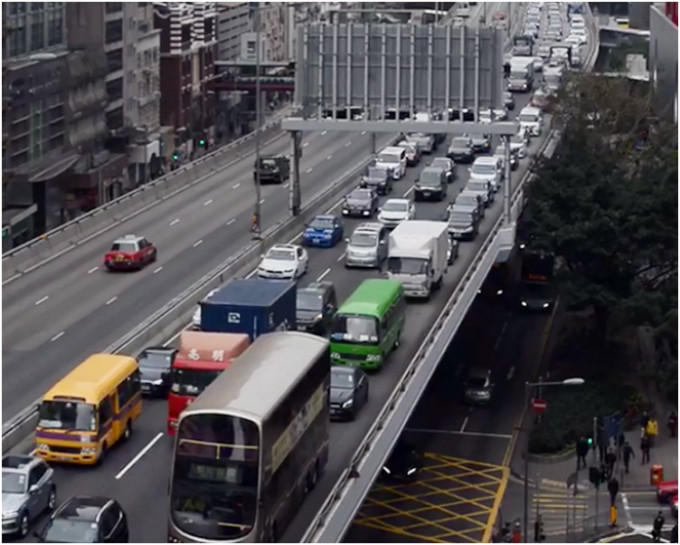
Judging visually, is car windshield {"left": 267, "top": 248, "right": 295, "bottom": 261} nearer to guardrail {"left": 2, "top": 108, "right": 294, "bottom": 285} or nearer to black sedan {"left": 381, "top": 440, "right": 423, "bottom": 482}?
guardrail {"left": 2, "top": 108, "right": 294, "bottom": 285}

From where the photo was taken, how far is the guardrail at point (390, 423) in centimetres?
2509

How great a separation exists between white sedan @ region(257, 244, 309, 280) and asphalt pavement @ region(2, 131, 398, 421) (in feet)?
6.91

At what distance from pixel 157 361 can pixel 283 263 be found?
11.3 metres

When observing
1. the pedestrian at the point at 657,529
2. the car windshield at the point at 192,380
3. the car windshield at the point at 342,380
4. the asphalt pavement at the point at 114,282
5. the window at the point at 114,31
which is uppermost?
the window at the point at 114,31

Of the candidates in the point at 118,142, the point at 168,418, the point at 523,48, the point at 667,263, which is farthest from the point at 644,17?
the point at 168,418

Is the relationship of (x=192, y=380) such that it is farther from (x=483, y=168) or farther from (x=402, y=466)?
(x=483, y=168)

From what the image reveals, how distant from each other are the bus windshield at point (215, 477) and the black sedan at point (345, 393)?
8.00 m

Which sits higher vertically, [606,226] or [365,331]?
[606,226]

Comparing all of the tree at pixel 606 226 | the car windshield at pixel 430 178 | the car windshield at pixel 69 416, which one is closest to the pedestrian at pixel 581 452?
the tree at pixel 606 226

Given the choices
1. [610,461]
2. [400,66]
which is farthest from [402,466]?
[400,66]

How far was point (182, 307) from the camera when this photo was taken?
129 feet

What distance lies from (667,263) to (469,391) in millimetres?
6790

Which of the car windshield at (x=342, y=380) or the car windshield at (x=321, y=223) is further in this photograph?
the car windshield at (x=321, y=223)

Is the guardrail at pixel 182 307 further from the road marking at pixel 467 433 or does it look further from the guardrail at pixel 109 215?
the road marking at pixel 467 433
